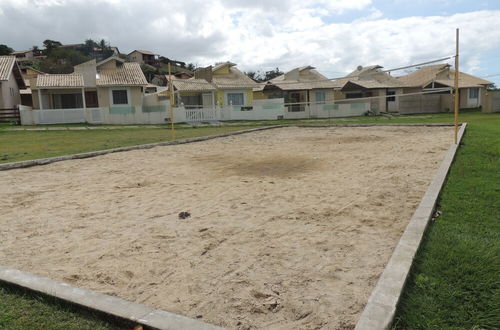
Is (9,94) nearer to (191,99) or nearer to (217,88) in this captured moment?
(191,99)

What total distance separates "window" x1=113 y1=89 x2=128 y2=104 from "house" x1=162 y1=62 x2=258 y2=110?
158 inches

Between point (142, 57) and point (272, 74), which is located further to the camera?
point (142, 57)

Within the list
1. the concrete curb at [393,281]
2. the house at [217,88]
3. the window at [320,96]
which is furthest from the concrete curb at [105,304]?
the window at [320,96]

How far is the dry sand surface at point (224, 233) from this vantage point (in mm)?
2908

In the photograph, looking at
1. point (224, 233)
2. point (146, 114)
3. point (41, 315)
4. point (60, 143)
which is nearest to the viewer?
point (41, 315)

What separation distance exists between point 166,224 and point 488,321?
128 inches

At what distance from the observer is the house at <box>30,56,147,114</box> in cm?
3070

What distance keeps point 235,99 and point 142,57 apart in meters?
85.9

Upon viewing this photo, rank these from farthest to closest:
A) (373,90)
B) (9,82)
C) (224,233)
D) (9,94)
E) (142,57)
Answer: (142,57) < (373,90) < (9,82) < (9,94) < (224,233)

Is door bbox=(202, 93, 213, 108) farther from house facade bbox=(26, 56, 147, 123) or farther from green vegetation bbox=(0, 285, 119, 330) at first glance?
green vegetation bbox=(0, 285, 119, 330)

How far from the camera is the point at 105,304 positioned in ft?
8.87

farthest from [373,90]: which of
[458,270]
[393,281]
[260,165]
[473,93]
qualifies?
[393,281]

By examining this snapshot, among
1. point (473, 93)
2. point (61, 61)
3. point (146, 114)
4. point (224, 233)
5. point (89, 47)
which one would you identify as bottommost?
point (224, 233)

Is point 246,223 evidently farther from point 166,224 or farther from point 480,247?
point 480,247
